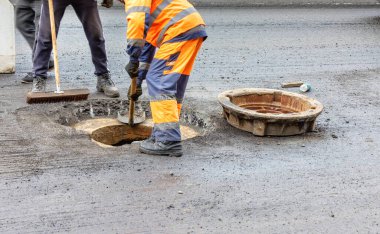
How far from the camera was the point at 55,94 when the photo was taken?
6148 mm

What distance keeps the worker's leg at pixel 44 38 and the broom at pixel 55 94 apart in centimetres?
18

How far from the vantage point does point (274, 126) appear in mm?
5613

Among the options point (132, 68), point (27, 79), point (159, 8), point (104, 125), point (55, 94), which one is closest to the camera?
point (159, 8)

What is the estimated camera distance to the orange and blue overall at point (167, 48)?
4.84 metres

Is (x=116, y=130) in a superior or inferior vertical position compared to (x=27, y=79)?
inferior

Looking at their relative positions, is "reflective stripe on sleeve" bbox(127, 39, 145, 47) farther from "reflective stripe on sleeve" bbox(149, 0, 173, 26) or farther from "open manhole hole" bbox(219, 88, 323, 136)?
"open manhole hole" bbox(219, 88, 323, 136)

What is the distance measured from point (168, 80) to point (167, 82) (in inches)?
0.8

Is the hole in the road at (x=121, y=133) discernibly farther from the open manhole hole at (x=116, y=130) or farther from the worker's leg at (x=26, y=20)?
the worker's leg at (x=26, y=20)

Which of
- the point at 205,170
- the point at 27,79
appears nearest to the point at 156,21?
the point at 205,170

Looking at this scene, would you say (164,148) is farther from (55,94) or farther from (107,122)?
(55,94)

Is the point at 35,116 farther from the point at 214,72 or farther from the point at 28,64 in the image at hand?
the point at 214,72

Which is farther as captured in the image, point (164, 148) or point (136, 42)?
point (164, 148)

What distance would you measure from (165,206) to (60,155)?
124cm

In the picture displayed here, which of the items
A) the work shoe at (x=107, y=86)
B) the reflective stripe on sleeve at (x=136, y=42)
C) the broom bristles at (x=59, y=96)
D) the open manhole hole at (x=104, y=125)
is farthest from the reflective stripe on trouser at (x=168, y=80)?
the work shoe at (x=107, y=86)
